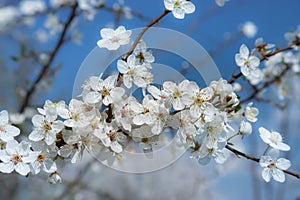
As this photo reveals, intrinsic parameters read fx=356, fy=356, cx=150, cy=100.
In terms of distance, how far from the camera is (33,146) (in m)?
0.85

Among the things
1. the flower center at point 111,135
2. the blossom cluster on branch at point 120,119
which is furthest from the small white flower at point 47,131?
the flower center at point 111,135

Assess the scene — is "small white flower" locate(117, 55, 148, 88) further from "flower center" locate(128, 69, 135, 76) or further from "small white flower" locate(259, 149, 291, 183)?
"small white flower" locate(259, 149, 291, 183)

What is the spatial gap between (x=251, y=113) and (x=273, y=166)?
16 cm

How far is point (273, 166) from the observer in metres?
0.96

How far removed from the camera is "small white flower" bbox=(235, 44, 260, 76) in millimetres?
1058

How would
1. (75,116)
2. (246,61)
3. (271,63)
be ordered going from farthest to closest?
(271,63), (246,61), (75,116)

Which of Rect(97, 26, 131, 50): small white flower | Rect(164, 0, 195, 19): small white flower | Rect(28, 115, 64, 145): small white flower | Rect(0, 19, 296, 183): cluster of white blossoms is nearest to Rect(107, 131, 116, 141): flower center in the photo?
Rect(0, 19, 296, 183): cluster of white blossoms

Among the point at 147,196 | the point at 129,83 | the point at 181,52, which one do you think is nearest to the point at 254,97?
the point at 181,52

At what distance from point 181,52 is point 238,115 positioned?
0.65 metres

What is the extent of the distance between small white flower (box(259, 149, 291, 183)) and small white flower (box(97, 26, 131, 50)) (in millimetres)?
479

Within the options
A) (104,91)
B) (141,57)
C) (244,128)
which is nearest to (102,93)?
(104,91)

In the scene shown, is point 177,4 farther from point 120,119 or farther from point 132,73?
point 120,119

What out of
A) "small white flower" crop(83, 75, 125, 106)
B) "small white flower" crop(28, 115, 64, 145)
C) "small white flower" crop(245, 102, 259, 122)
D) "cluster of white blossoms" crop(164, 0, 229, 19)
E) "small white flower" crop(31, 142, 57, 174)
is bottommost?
"small white flower" crop(31, 142, 57, 174)

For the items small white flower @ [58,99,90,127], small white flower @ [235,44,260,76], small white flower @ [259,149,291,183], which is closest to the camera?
small white flower @ [58,99,90,127]
